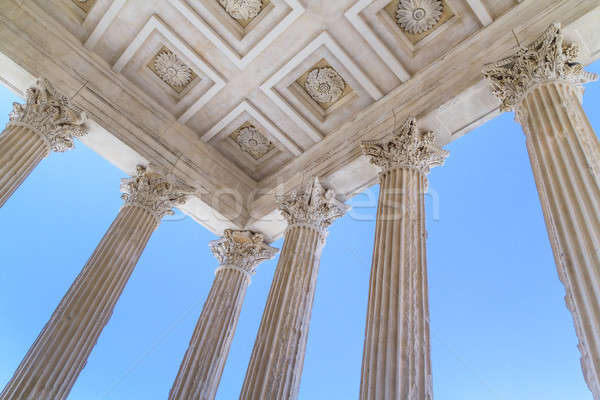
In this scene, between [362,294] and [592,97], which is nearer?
[592,97]

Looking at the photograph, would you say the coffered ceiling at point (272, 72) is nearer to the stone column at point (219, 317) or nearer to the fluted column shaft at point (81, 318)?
the stone column at point (219, 317)

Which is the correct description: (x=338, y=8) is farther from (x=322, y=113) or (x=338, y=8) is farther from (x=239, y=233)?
(x=239, y=233)

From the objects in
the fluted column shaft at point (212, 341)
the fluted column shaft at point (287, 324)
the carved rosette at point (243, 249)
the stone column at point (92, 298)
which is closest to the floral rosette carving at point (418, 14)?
the fluted column shaft at point (287, 324)

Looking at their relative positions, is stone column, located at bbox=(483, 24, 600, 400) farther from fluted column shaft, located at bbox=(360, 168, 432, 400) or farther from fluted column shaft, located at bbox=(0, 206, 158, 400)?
fluted column shaft, located at bbox=(0, 206, 158, 400)

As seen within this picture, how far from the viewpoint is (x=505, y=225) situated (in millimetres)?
30438

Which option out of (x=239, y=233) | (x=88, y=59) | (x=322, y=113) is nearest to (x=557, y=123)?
(x=322, y=113)

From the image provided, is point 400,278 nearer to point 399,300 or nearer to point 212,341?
point 399,300

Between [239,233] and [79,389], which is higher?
[239,233]

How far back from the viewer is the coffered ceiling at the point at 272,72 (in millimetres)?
13391

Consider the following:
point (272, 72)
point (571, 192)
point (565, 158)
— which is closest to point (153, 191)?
point (272, 72)

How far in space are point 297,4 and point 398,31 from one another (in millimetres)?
3294

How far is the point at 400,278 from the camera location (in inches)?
403

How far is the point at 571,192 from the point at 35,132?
14.6 metres

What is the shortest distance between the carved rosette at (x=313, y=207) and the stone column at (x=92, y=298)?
413 centimetres
